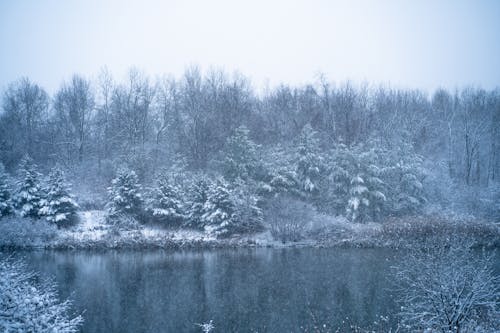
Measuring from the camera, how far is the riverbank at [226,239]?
25578 mm

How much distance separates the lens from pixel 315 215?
2980 cm

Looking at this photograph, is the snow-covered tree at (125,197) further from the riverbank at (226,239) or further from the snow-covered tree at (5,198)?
the snow-covered tree at (5,198)

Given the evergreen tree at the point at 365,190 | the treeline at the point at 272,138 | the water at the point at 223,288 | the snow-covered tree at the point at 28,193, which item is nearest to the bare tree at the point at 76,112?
the treeline at the point at 272,138

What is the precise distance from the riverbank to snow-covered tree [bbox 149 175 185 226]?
0.97m

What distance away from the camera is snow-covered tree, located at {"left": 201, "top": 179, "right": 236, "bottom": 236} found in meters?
28.4

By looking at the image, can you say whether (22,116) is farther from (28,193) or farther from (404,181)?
(404,181)

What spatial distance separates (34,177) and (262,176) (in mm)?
18112

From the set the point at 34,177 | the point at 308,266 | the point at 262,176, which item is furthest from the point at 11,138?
the point at 308,266

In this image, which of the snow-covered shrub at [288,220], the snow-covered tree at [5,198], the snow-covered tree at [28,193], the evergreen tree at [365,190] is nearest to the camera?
the snow-covered tree at [5,198]

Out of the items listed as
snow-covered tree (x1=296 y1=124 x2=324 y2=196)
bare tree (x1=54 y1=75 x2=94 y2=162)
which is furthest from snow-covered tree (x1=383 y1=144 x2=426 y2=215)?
bare tree (x1=54 y1=75 x2=94 y2=162)

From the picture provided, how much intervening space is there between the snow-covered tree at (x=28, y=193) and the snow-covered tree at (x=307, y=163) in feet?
68.7

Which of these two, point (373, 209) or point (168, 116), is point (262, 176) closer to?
point (373, 209)

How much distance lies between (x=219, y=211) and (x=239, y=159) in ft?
20.4

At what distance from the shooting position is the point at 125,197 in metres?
29.6
